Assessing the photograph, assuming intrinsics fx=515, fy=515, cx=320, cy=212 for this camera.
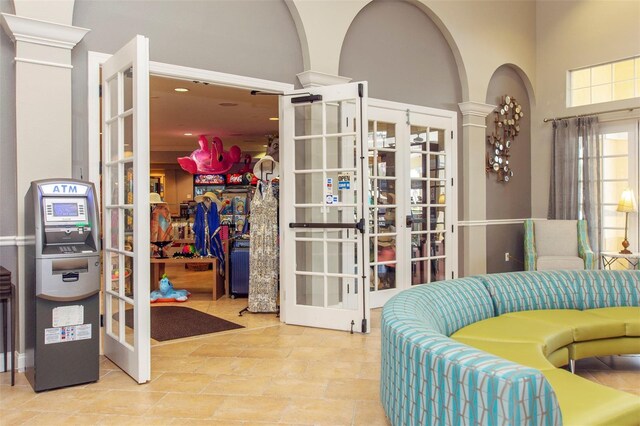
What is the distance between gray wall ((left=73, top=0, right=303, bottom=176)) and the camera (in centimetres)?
395

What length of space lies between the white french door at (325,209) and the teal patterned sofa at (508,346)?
4.52ft

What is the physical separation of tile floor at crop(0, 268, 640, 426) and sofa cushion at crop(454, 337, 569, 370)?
0.69 meters

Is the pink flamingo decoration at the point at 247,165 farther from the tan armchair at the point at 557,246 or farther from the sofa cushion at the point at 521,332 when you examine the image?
the sofa cushion at the point at 521,332

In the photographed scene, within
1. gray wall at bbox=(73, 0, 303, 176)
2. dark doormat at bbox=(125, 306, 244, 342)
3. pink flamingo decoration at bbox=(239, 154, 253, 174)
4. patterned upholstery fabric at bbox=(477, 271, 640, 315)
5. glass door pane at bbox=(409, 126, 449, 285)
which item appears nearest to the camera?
patterned upholstery fabric at bbox=(477, 271, 640, 315)

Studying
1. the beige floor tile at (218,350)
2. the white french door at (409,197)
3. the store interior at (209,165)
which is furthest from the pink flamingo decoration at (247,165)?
the beige floor tile at (218,350)

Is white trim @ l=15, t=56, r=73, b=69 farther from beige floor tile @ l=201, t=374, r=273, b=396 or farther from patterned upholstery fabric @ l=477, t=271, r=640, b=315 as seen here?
patterned upholstery fabric @ l=477, t=271, r=640, b=315

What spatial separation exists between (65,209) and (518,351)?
2.88m

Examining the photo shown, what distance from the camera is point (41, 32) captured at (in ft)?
11.9

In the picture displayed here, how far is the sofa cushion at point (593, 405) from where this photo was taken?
2000 mm

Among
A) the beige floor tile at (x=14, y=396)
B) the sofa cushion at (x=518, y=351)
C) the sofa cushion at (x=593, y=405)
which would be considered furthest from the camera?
the beige floor tile at (x=14, y=396)

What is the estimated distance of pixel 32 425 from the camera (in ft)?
9.07

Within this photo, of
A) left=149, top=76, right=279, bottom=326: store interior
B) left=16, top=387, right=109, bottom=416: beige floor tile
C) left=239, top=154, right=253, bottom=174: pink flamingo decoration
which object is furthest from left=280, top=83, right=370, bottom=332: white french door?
left=239, top=154, right=253, bottom=174: pink flamingo decoration

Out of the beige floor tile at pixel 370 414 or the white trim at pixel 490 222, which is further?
the white trim at pixel 490 222

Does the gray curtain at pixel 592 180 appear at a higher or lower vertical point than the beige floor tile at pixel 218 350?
higher
